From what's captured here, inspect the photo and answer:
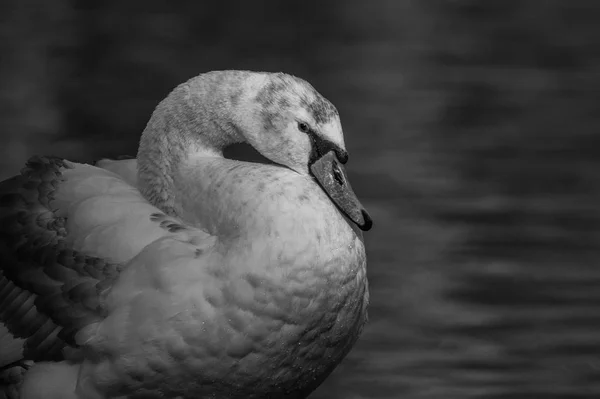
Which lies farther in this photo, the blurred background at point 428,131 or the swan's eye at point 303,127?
the blurred background at point 428,131

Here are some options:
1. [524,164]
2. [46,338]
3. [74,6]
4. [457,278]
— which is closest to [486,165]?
[524,164]

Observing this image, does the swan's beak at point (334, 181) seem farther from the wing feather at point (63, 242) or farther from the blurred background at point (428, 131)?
the blurred background at point (428, 131)

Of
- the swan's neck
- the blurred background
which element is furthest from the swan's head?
the blurred background

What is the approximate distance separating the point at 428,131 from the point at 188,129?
18.2ft

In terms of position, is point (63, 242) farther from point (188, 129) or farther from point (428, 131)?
point (428, 131)

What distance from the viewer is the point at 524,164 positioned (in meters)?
9.00

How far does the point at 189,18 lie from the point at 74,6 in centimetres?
128

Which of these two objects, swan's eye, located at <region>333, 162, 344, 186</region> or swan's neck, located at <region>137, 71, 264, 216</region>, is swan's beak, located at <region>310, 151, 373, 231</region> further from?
swan's neck, located at <region>137, 71, 264, 216</region>

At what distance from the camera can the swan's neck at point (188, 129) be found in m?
4.53

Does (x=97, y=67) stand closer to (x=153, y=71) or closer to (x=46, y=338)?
(x=153, y=71)

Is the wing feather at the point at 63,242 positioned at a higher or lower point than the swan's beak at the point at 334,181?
lower

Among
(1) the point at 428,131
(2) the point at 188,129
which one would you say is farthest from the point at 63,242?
(1) the point at 428,131

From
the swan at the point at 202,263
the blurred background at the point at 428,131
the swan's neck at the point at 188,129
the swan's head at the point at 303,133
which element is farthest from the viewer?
the blurred background at the point at 428,131

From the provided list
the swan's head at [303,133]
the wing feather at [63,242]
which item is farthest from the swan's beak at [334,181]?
the wing feather at [63,242]
